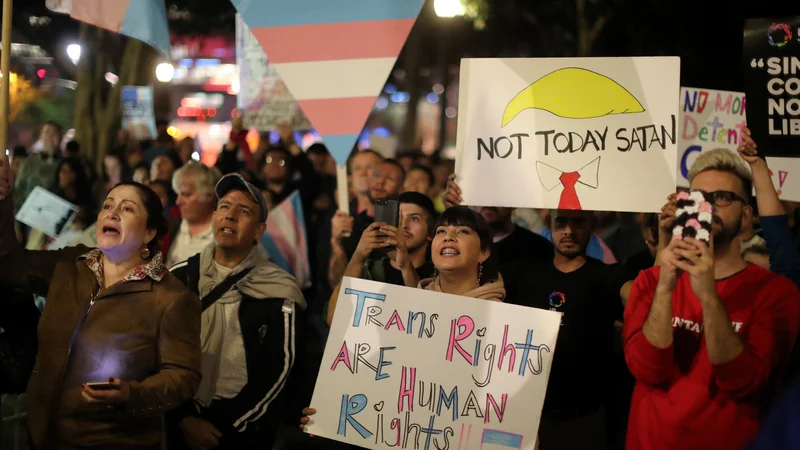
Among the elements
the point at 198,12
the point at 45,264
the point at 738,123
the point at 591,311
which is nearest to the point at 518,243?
the point at 591,311

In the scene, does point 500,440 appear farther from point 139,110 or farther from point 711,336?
point 139,110

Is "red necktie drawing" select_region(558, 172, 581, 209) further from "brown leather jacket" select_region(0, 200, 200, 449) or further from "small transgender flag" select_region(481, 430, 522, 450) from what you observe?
"brown leather jacket" select_region(0, 200, 200, 449)

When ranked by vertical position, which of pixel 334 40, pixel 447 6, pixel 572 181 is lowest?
pixel 572 181

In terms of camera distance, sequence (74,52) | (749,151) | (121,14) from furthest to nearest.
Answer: (74,52)
(121,14)
(749,151)

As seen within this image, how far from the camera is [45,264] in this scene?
4422 millimetres

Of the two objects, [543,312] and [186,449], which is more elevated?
[543,312]

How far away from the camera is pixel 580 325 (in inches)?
179

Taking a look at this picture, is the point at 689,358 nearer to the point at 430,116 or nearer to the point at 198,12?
the point at 198,12

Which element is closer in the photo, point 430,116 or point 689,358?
point 689,358

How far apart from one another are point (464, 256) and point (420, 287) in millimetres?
350

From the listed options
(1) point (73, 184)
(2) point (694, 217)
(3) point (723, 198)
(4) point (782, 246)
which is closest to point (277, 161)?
(1) point (73, 184)

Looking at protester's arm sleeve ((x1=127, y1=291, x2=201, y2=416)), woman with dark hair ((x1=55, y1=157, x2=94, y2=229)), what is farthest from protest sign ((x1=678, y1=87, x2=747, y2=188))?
woman with dark hair ((x1=55, y1=157, x2=94, y2=229))

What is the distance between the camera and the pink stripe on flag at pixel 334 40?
4898mm

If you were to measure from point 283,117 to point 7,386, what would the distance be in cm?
515
